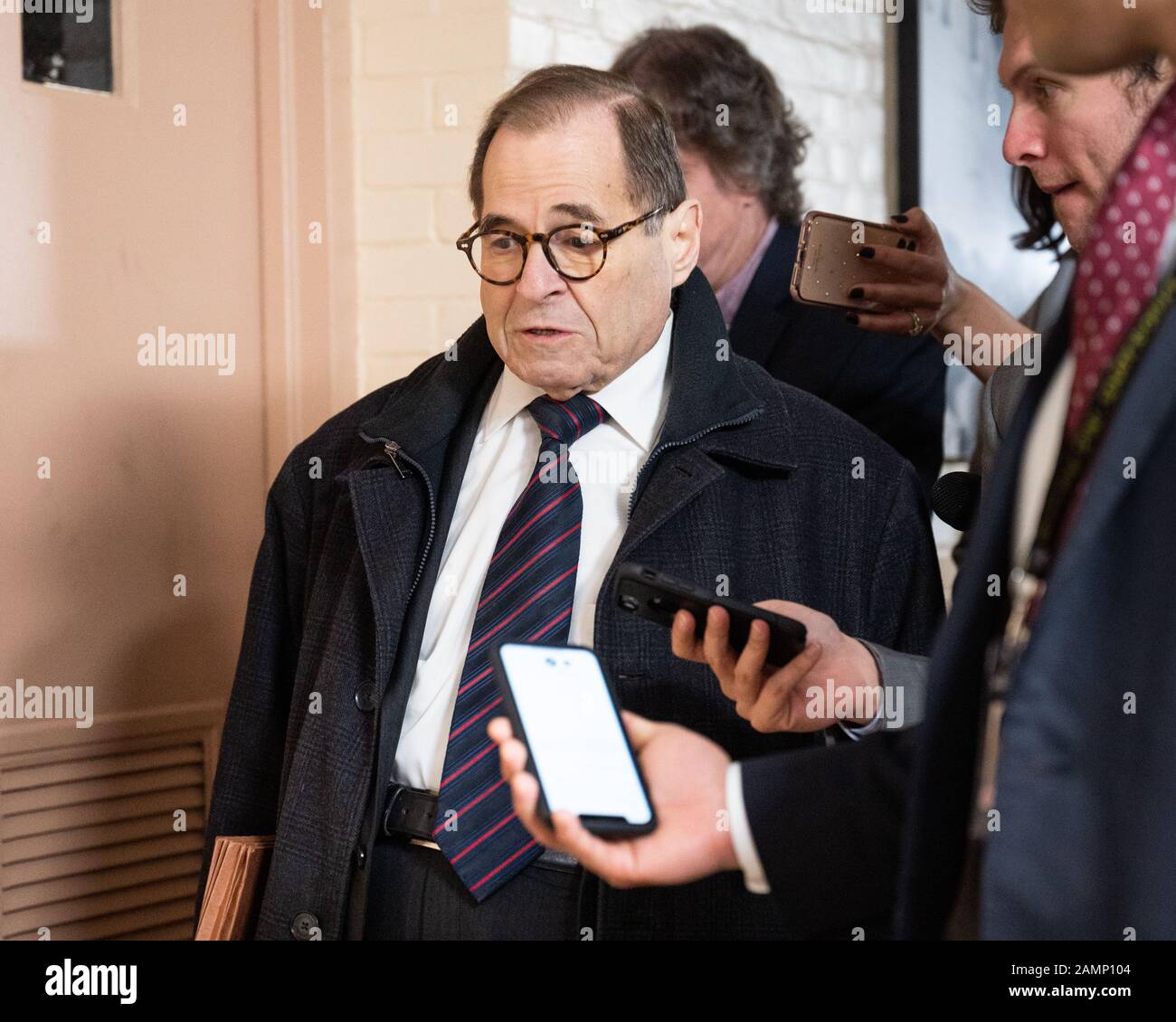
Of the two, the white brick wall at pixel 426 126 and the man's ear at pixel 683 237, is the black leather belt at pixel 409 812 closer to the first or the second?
the man's ear at pixel 683 237

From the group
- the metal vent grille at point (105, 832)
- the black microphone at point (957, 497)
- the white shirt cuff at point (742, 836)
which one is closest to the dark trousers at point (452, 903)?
the white shirt cuff at point (742, 836)

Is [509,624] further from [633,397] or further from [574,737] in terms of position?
[574,737]

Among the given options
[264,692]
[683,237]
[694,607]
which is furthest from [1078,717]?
[264,692]

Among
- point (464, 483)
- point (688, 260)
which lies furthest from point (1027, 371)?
point (464, 483)

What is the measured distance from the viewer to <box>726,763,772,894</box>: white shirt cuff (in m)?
1.14

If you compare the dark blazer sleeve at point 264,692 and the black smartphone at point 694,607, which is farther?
the dark blazer sleeve at point 264,692

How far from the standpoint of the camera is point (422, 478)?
1.83 meters

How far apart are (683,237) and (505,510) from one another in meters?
0.46

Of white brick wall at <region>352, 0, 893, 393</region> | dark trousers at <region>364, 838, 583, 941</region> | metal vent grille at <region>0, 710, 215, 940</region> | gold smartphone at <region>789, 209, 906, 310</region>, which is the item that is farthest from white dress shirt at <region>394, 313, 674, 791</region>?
metal vent grille at <region>0, 710, 215, 940</region>

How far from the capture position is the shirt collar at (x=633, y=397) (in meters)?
1.85

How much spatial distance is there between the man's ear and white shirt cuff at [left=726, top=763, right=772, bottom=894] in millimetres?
933

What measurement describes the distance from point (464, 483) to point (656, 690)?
0.42 meters

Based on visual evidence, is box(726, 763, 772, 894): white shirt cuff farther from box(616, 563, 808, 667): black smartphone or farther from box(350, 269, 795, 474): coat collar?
box(350, 269, 795, 474): coat collar

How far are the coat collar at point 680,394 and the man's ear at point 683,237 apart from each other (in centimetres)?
3
